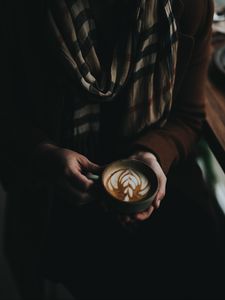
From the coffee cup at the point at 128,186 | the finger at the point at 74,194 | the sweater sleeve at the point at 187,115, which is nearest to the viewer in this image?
the coffee cup at the point at 128,186

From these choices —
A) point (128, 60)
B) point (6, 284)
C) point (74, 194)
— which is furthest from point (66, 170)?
point (6, 284)

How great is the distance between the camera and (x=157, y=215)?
1.09 meters

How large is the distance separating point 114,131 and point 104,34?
10.8 inches

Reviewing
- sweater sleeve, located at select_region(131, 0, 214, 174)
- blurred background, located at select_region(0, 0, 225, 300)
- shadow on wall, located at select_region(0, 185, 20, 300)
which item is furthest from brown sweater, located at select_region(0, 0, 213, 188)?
shadow on wall, located at select_region(0, 185, 20, 300)

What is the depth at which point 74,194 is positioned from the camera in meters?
0.92

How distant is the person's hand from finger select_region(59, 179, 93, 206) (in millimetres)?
115

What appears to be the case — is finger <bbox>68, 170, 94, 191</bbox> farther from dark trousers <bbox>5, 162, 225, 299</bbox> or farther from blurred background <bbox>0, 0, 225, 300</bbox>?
blurred background <bbox>0, 0, 225, 300</bbox>

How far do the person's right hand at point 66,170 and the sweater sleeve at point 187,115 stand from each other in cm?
18

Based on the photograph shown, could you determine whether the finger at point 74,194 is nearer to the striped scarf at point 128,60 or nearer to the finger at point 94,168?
the finger at point 94,168

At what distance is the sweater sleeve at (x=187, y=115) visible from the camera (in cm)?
101

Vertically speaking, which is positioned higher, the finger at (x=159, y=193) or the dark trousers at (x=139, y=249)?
the finger at (x=159, y=193)

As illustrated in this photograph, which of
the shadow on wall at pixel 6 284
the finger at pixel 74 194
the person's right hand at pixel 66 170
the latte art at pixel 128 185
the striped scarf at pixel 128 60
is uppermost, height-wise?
the striped scarf at pixel 128 60

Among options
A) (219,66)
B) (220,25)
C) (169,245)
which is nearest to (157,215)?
(169,245)

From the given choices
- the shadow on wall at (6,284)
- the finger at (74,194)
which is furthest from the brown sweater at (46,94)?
the shadow on wall at (6,284)
